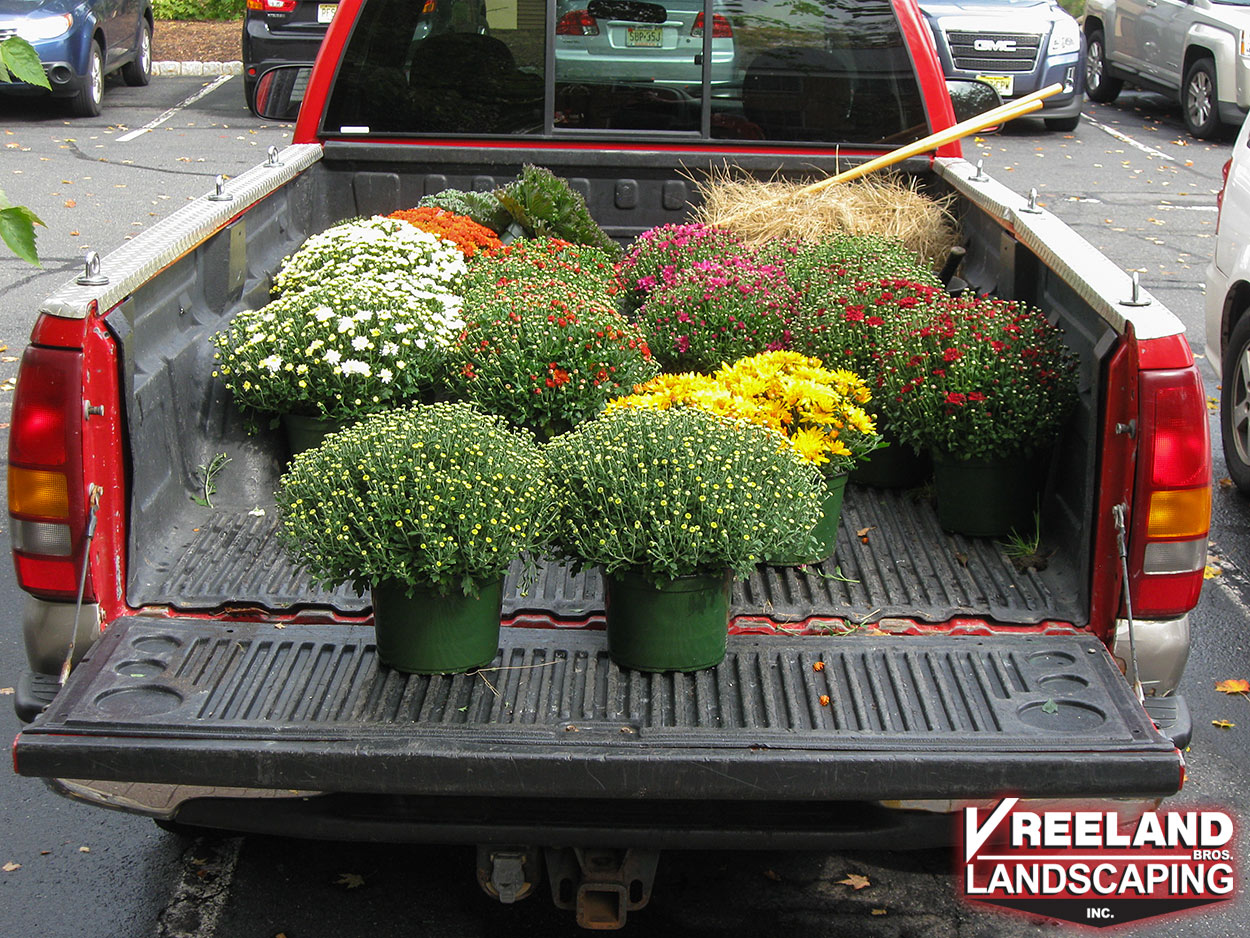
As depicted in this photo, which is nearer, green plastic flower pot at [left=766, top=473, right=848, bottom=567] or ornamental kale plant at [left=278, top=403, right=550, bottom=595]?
ornamental kale plant at [left=278, top=403, right=550, bottom=595]

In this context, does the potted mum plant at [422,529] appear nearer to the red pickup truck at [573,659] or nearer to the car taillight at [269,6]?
the red pickup truck at [573,659]

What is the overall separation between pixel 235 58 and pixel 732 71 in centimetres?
1533

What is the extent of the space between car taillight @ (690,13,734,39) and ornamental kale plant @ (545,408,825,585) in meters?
Answer: 2.61

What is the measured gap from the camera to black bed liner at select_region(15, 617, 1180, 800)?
2.43 m

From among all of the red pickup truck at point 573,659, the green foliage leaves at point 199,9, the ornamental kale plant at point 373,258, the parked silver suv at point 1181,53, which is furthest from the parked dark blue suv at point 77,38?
the parked silver suv at point 1181,53

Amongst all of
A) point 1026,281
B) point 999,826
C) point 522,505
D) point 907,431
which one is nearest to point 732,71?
point 1026,281

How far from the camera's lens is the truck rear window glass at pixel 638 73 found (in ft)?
16.6

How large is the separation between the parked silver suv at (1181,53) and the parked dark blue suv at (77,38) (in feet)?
38.8

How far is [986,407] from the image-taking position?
3.33 metres

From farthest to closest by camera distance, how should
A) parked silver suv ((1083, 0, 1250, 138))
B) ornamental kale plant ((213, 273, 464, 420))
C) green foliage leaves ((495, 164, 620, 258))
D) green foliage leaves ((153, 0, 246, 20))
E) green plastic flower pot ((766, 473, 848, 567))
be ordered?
green foliage leaves ((153, 0, 246, 20))
parked silver suv ((1083, 0, 1250, 138))
green foliage leaves ((495, 164, 620, 258))
ornamental kale plant ((213, 273, 464, 420))
green plastic flower pot ((766, 473, 848, 567))

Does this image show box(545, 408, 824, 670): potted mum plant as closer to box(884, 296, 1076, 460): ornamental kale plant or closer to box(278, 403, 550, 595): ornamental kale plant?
box(278, 403, 550, 595): ornamental kale plant

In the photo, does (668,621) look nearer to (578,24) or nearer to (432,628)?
(432,628)

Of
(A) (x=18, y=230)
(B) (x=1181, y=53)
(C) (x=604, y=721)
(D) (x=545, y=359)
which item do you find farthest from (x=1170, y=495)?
(B) (x=1181, y=53)
